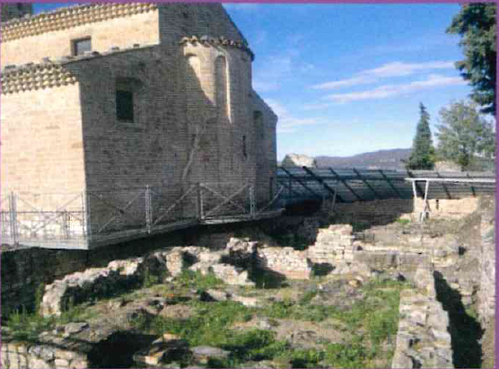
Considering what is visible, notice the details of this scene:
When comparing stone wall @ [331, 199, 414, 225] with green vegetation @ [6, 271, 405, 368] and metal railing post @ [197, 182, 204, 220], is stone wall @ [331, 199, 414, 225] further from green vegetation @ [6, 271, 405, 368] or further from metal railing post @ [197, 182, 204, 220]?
green vegetation @ [6, 271, 405, 368]

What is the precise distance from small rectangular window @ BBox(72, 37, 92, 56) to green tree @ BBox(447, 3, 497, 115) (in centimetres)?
1382

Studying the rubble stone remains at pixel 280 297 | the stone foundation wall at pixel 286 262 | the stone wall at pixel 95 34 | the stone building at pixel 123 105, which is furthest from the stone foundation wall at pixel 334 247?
the stone wall at pixel 95 34

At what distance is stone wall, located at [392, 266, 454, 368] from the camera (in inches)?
231

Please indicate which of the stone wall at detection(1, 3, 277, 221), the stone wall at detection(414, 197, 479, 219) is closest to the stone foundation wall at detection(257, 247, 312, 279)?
the stone wall at detection(1, 3, 277, 221)

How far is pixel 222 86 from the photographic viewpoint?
16.3 meters

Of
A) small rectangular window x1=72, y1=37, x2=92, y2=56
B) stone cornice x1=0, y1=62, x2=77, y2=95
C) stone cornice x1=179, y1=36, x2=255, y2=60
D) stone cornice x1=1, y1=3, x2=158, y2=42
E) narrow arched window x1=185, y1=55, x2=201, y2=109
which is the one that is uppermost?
stone cornice x1=1, y1=3, x2=158, y2=42

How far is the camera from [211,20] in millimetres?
17672

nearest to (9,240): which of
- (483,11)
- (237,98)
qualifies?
(237,98)

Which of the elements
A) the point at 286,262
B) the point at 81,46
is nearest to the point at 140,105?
the point at 81,46

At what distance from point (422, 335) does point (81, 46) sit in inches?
606

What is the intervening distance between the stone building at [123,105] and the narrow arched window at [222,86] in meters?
0.04

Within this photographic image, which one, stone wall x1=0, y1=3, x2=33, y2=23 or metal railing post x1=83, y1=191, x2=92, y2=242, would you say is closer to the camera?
metal railing post x1=83, y1=191, x2=92, y2=242

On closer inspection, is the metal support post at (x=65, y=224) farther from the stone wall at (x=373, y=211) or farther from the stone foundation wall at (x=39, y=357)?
the stone wall at (x=373, y=211)

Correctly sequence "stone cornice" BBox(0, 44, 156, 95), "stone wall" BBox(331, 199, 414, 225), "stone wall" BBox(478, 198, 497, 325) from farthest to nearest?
"stone wall" BBox(331, 199, 414, 225), "stone cornice" BBox(0, 44, 156, 95), "stone wall" BBox(478, 198, 497, 325)
